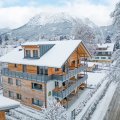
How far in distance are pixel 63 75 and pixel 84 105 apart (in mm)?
5427

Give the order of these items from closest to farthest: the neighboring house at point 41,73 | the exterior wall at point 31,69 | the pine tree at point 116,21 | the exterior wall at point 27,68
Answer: the pine tree at point 116,21, the neighboring house at point 41,73, the exterior wall at point 31,69, the exterior wall at point 27,68

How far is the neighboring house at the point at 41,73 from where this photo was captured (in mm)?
29641

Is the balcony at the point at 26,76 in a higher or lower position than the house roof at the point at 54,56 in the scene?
lower

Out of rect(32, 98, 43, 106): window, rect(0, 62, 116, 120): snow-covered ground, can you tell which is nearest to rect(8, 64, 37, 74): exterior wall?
rect(32, 98, 43, 106): window

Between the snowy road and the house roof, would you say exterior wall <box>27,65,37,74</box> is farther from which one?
the snowy road

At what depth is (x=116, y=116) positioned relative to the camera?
85.8 feet

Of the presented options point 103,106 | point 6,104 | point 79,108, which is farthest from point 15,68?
point 6,104

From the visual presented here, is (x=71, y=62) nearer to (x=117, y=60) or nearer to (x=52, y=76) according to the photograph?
(x=52, y=76)

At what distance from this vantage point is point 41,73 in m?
31.1

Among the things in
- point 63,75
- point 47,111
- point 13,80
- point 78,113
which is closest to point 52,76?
point 63,75

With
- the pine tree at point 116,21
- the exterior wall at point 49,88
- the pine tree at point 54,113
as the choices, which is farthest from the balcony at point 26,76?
the pine tree at point 116,21

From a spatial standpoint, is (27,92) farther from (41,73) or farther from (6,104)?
(6,104)

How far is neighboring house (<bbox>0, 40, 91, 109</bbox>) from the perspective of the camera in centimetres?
2964

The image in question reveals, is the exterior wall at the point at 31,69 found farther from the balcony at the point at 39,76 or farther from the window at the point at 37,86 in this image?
the window at the point at 37,86
